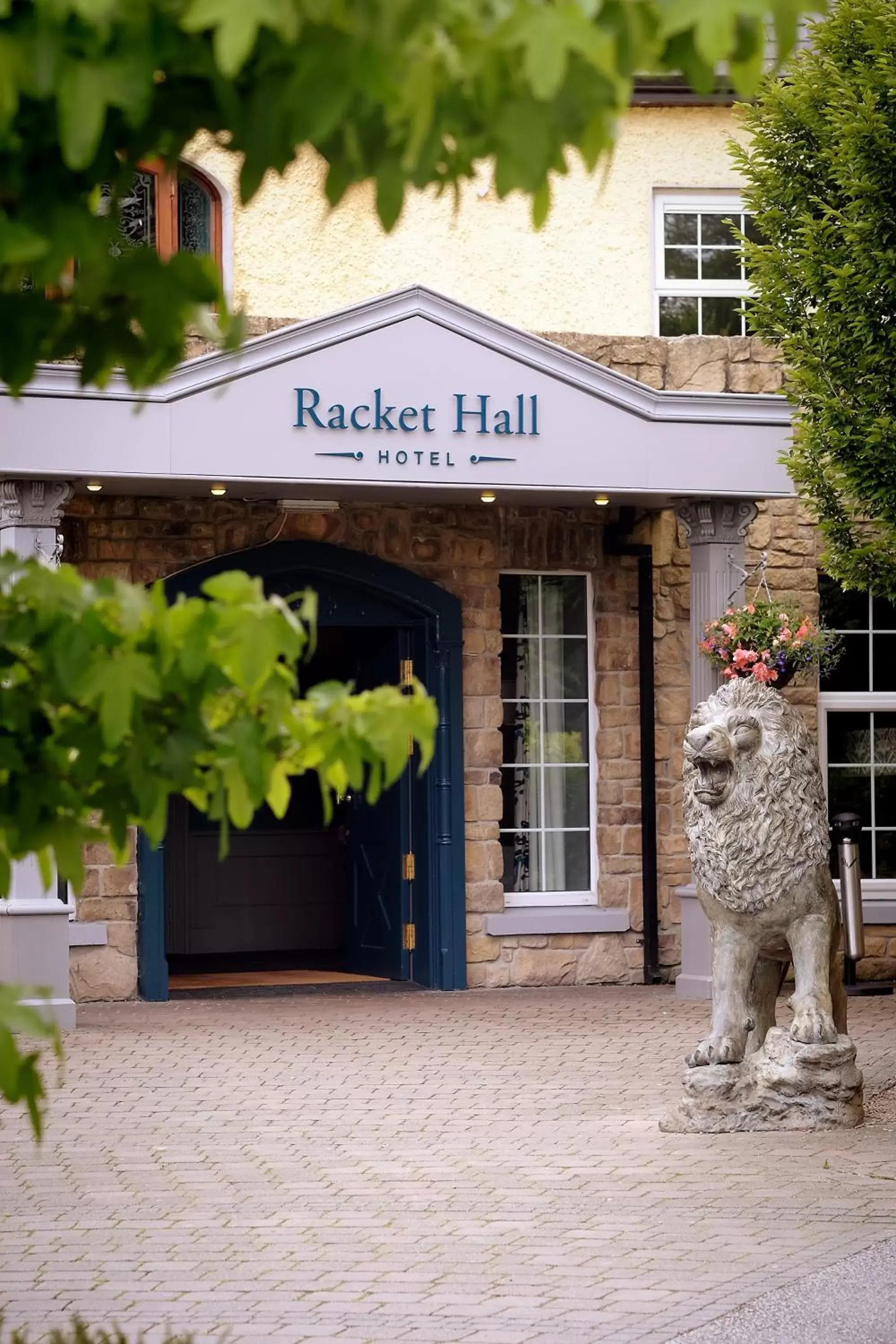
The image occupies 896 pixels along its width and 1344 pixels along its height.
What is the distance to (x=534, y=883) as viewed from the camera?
13664 millimetres

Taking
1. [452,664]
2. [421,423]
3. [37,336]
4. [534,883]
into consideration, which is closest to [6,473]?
[421,423]

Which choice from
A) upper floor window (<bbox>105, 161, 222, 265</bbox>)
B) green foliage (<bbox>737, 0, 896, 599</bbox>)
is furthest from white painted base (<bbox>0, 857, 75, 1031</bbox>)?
upper floor window (<bbox>105, 161, 222, 265</bbox>)

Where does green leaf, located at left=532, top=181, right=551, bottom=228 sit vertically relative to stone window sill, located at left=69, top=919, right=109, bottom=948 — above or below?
above

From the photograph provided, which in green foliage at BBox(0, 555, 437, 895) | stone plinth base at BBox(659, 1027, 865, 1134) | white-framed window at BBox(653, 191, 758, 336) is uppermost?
white-framed window at BBox(653, 191, 758, 336)

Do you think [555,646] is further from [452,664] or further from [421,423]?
[421,423]

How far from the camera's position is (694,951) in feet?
41.8

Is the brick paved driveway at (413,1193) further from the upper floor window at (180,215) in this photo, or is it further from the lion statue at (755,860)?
the upper floor window at (180,215)

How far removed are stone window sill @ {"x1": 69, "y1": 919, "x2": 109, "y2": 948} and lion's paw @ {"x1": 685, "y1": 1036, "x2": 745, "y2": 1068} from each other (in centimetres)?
526

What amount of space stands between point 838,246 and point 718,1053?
415cm

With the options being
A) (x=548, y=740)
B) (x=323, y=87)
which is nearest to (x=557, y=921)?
(x=548, y=740)

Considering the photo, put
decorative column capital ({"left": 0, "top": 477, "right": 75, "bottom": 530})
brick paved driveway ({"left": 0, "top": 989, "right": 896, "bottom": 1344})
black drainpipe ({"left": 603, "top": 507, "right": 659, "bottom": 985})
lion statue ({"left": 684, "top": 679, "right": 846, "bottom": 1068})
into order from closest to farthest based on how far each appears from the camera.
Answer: brick paved driveway ({"left": 0, "top": 989, "right": 896, "bottom": 1344})
lion statue ({"left": 684, "top": 679, "right": 846, "bottom": 1068})
decorative column capital ({"left": 0, "top": 477, "right": 75, "bottom": 530})
black drainpipe ({"left": 603, "top": 507, "right": 659, "bottom": 985})

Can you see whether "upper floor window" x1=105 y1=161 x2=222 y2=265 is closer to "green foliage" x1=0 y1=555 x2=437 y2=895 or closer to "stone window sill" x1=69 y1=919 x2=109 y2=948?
"stone window sill" x1=69 y1=919 x2=109 y2=948

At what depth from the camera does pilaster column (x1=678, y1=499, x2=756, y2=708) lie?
12.7m

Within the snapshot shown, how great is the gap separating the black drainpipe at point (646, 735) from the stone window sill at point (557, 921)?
211 millimetres
